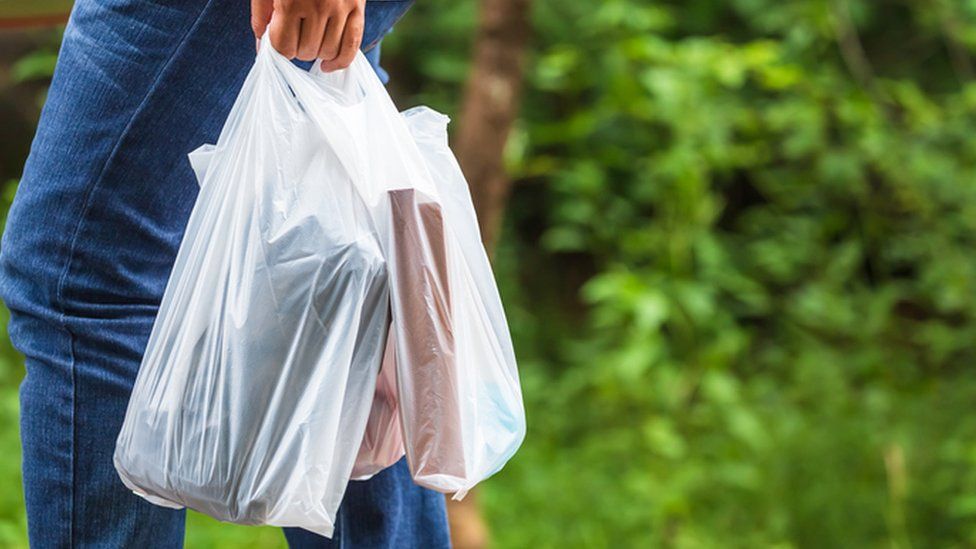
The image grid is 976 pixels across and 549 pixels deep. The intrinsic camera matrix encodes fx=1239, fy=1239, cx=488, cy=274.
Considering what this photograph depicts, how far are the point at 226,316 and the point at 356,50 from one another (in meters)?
0.26

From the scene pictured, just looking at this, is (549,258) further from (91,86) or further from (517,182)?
(91,86)

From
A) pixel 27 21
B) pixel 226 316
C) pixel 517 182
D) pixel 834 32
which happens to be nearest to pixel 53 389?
pixel 226 316

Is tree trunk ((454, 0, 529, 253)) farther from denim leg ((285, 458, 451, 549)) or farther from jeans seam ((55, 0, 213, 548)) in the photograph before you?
jeans seam ((55, 0, 213, 548))

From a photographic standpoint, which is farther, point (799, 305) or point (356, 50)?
point (799, 305)

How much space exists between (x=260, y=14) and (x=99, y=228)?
0.75 feet

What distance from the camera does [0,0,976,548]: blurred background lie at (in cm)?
285

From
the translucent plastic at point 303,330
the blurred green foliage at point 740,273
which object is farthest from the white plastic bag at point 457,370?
the blurred green foliage at point 740,273

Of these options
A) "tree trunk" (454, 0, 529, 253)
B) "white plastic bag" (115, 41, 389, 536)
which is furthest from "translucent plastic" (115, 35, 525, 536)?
"tree trunk" (454, 0, 529, 253)

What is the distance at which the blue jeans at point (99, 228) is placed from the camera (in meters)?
1.05

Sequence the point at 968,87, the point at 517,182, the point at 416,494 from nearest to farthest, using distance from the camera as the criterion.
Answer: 1. the point at 416,494
2. the point at 968,87
3. the point at 517,182

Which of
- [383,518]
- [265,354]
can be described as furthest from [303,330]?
[383,518]

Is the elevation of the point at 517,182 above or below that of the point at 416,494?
below

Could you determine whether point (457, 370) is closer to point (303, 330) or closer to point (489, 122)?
point (303, 330)

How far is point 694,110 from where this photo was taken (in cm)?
295
